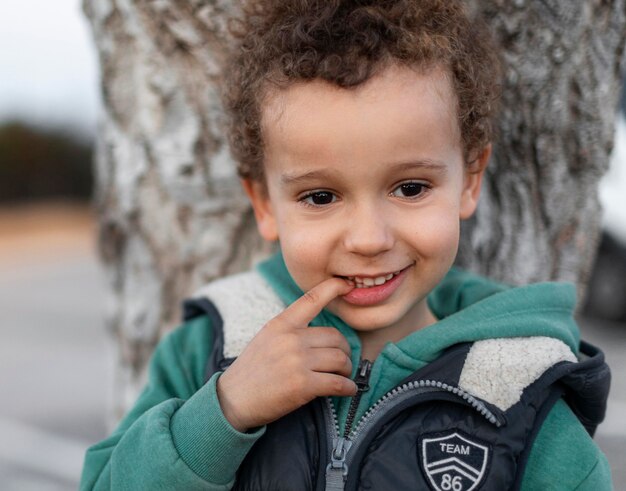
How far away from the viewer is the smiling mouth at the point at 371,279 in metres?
1.80

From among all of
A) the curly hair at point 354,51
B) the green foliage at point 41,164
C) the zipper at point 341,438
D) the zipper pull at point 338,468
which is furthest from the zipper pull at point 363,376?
the green foliage at point 41,164

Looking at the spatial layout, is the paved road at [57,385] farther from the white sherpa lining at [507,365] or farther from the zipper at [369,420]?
the white sherpa lining at [507,365]

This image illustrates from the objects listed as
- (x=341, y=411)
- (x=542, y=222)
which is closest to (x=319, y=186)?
(x=341, y=411)

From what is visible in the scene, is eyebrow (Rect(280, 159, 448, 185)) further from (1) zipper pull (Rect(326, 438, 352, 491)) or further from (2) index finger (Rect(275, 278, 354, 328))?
(1) zipper pull (Rect(326, 438, 352, 491))

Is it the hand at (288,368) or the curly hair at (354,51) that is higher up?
the curly hair at (354,51)

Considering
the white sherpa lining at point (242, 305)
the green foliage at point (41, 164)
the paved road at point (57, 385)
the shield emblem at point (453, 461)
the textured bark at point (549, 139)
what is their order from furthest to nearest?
the green foliage at point (41, 164)
the paved road at point (57, 385)
the textured bark at point (549, 139)
the white sherpa lining at point (242, 305)
the shield emblem at point (453, 461)

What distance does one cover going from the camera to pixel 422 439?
174cm

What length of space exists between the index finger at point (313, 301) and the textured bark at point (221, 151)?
767 mm

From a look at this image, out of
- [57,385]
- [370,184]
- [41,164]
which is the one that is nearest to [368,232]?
[370,184]

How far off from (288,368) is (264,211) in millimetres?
487

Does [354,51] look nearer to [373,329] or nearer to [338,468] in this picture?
[373,329]

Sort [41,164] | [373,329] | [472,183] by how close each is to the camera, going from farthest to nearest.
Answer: [41,164] → [472,183] → [373,329]

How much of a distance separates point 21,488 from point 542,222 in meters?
3.49

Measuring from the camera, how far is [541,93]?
2.36 metres
